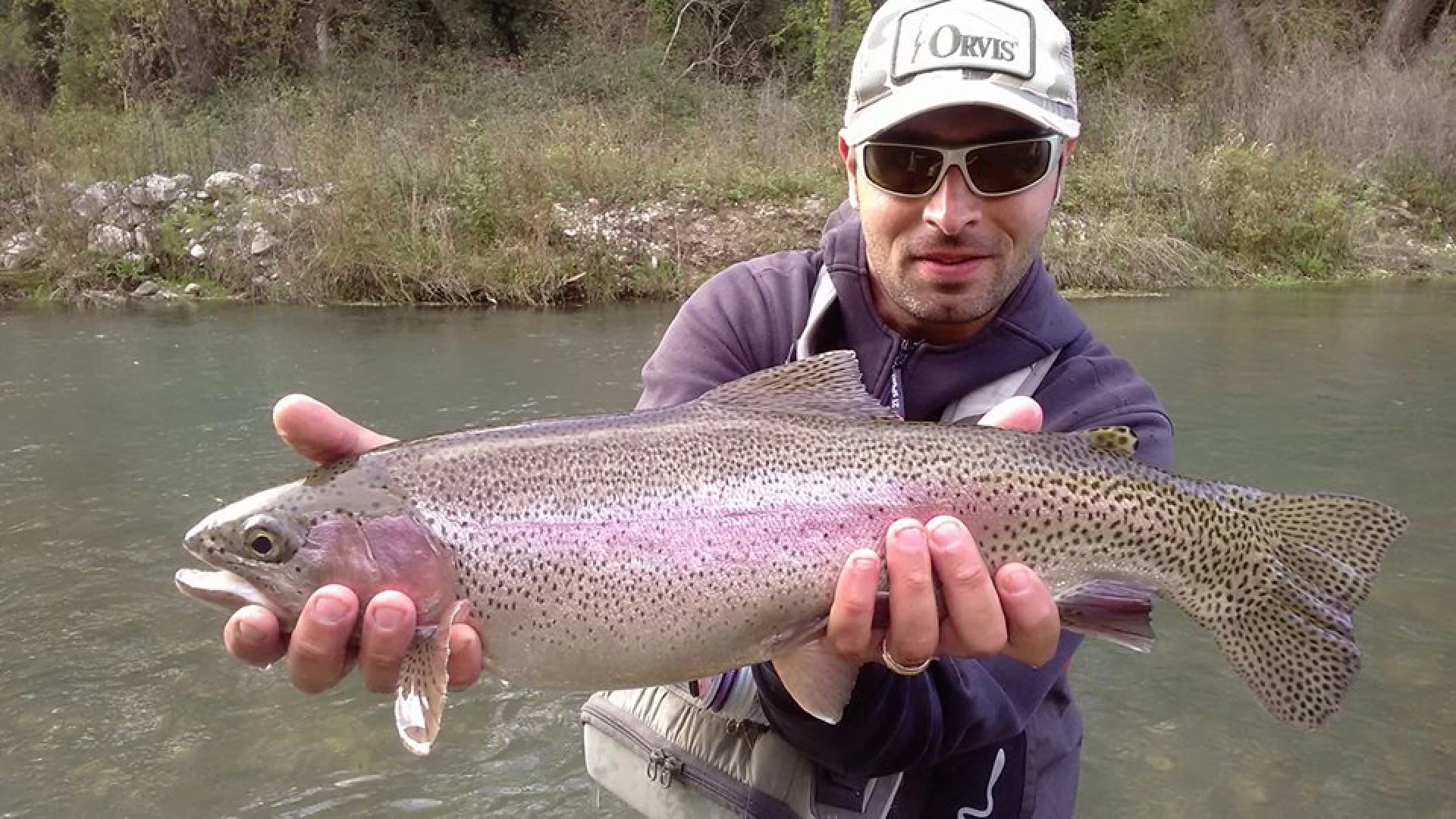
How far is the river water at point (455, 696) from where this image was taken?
14.5 ft

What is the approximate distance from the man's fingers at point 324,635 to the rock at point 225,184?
17.6m

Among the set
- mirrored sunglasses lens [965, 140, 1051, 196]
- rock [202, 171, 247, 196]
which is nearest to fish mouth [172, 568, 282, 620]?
mirrored sunglasses lens [965, 140, 1051, 196]

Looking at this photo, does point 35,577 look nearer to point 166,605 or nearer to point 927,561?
point 166,605

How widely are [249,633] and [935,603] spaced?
136 cm

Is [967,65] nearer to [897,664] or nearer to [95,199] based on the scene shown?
[897,664]

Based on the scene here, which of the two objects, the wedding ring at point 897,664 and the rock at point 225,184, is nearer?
the wedding ring at point 897,664

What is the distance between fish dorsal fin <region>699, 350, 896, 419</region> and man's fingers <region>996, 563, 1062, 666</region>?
0.50 metres

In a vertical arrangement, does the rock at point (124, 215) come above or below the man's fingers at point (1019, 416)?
below

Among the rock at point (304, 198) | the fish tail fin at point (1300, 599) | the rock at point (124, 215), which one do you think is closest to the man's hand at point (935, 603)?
the fish tail fin at point (1300, 599)

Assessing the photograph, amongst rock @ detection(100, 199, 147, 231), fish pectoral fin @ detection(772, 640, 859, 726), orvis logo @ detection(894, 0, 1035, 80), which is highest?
orvis logo @ detection(894, 0, 1035, 80)

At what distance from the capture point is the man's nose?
2879mm

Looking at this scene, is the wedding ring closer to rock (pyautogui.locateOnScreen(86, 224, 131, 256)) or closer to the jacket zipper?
the jacket zipper

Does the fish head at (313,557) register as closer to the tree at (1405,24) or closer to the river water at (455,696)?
the river water at (455,696)

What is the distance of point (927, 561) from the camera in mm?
2299
